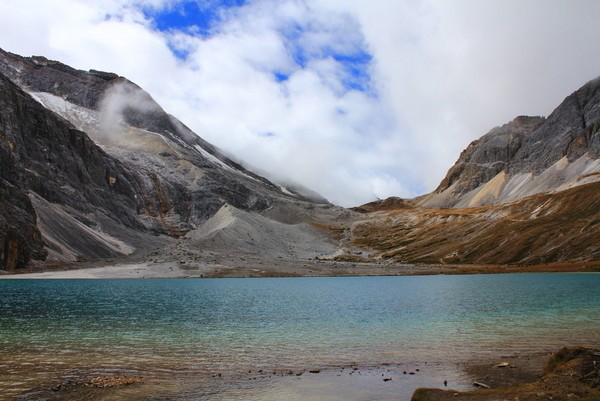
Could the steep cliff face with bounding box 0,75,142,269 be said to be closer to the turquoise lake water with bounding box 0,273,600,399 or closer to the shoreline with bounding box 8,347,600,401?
the turquoise lake water with bounding box 0,273,600,399

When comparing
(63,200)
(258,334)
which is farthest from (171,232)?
(258,334)

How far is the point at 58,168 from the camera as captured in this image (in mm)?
154625

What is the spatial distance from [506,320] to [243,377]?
2604 centimetres

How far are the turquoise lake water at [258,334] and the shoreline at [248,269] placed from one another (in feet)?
145

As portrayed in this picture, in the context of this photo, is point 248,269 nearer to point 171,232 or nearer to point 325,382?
point 171,232

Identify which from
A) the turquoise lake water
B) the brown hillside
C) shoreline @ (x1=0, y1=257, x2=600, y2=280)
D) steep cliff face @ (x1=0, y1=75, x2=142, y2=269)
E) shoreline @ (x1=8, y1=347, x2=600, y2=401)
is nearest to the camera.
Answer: shoreline @ (x1=8, y1=347, x2=600, y2=401)

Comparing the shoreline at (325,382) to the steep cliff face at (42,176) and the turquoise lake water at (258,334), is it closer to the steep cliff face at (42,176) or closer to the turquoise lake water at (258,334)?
the turquoise lake water at (258,334)

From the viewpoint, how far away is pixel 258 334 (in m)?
35.2

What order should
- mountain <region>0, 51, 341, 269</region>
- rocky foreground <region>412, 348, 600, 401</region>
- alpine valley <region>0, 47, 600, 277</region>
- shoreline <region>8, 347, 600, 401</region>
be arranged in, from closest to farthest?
rocky foreground <region>412, 348, 600, 401</region>
shoreline <region>8, 347, 600, 401</region>
mountain <region>0, 51, 341, 269</region>
alpine valley <region>0, 47, 600, 277</region>

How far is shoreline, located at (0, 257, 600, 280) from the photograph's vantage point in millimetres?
101438

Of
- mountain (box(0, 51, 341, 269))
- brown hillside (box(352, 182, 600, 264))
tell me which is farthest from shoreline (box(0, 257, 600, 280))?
brown hillside (box(352, 182, 600, 264))

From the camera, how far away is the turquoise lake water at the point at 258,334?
2555 centimetres

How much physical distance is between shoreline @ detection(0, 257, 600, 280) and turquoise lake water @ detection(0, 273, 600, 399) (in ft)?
145

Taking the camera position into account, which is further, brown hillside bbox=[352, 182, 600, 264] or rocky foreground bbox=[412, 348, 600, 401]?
brown hillside bbox=[352, 182, 600, 264]
